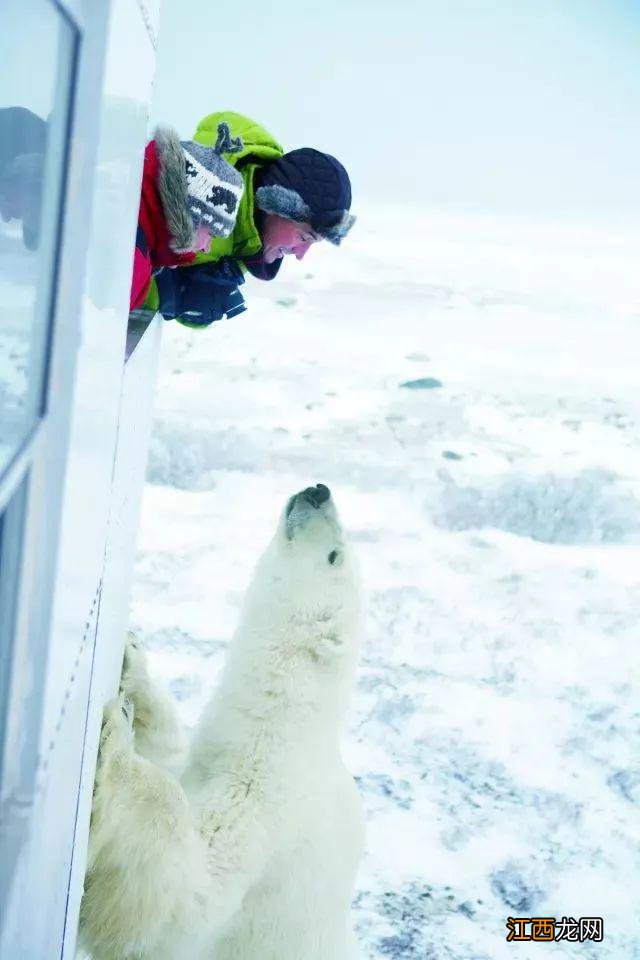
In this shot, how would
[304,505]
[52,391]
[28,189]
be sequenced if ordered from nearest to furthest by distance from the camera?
1. [28,189]
2. [52,391]
3. [304,505]

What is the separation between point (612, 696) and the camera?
467cm

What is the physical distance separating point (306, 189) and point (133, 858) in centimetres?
142

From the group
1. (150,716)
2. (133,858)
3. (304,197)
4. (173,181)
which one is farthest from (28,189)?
(150,716)

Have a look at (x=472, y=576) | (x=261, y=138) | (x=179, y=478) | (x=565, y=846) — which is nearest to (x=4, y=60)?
(x=261, y=138)

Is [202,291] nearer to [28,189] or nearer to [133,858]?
[133,858]

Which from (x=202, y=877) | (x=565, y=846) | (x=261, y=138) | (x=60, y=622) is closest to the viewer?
(x=60, y=622)

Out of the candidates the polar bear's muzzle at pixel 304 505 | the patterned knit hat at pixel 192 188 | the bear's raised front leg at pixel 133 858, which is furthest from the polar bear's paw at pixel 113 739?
the patterned knit hat at pixel 192 188

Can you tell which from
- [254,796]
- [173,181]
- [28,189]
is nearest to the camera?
[28,189]

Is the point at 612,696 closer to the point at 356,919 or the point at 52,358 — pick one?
the point at 356,919

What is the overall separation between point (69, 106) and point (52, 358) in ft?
0.73

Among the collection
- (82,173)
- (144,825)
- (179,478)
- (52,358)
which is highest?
(82,173)

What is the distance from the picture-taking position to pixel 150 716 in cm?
241

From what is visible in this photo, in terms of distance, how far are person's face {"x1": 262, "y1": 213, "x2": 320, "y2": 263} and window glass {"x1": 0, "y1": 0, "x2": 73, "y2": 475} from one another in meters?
1.43

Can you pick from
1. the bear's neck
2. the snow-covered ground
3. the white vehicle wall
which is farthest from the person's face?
the snow-covered ground
